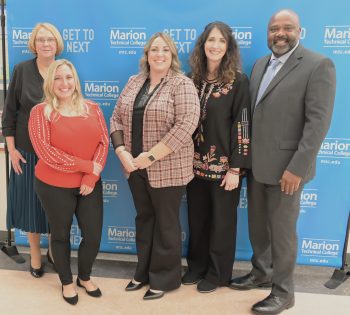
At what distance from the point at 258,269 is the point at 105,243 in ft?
3.96

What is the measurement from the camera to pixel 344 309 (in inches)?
89.4

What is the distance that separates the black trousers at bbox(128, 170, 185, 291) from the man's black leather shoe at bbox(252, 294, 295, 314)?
20.5 inches

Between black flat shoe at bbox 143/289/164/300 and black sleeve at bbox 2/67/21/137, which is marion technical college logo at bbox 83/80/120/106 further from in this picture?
black flat shoe at bbox 143/289/164/300

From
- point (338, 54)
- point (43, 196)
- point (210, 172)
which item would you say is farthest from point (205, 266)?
point (338, 54)

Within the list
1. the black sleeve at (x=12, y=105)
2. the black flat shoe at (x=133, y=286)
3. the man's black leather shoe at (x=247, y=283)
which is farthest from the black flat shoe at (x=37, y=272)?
the man's black leather shoe at (x=247, y=283)

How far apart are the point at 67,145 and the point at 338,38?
71.9 inches

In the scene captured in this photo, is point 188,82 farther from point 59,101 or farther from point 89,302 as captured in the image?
point 89,302

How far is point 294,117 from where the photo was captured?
190 centimetres

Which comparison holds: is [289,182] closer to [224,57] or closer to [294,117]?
[294,117]

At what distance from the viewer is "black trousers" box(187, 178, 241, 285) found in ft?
7.35

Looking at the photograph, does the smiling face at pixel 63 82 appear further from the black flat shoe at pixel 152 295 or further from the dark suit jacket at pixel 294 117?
the black flat shoe at pixel 152 295

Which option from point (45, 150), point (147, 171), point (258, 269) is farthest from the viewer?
point (258, 269)

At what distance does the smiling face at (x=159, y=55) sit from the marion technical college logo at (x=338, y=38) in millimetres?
1080

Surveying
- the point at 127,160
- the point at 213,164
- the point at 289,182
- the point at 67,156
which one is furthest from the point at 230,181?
the point at 67,156
